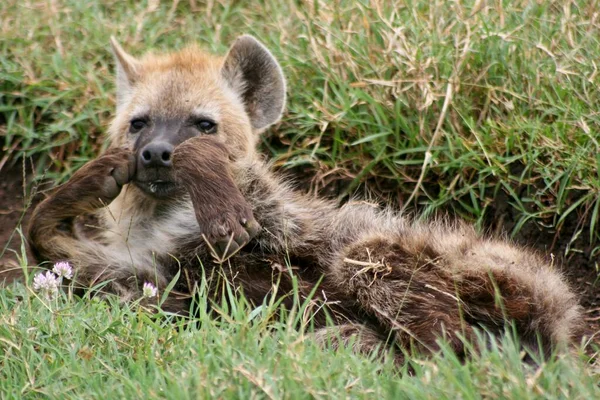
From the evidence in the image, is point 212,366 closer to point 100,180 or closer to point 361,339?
point 361,339

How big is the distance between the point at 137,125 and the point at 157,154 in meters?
0.57

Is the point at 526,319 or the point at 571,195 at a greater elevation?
the point at 571,195

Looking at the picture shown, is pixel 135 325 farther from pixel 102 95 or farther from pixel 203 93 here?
pixel 102 95

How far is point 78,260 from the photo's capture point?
450 cm

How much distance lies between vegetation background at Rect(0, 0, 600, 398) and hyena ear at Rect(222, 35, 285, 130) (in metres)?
0.23

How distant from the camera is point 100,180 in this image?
4398mm

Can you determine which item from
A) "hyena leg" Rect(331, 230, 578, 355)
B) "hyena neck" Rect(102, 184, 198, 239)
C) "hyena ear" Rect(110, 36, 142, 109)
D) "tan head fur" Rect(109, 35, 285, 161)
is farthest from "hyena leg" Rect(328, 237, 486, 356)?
"hyena ear" Rect(110, 36, 142, 109)

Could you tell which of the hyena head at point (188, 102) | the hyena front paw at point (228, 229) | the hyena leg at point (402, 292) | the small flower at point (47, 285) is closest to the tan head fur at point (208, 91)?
the hyena head at point (188, 102)

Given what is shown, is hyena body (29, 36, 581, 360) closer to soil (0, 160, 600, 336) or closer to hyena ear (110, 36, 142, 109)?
hyena ear (110, 36, 142, 109)

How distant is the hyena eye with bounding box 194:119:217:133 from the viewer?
4965mm

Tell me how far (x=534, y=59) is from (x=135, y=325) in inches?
114

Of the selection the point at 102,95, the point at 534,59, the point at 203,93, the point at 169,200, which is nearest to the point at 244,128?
the point at 203,93

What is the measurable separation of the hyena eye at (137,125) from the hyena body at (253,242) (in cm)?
1

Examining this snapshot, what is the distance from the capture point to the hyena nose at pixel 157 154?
178 inches
